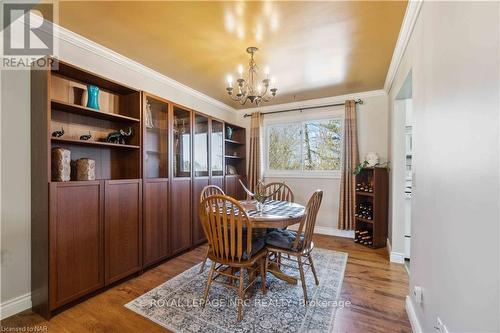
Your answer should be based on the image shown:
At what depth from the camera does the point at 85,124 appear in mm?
2426

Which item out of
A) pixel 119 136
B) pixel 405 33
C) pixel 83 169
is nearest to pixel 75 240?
pixel 83 169

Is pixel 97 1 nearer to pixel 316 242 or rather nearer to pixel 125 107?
pixel 125 107

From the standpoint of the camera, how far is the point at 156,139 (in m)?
3.02

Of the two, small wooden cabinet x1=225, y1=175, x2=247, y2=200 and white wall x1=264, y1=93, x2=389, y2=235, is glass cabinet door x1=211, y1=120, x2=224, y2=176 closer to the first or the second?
small wooden cabinet x1=225, y1=175, x2=247, y2=200

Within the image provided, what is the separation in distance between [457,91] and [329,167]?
3228 mm

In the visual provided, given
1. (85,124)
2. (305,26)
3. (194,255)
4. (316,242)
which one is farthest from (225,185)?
(305,26)

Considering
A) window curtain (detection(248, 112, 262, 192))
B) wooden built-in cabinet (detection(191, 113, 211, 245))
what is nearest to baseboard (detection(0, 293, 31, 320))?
wooden built-in cabinet (detection(191, 113, 211, 245))

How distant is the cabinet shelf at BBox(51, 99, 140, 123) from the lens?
2025 mm

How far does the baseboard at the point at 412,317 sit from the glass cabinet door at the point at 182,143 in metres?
2.81

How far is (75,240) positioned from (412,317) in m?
2.82

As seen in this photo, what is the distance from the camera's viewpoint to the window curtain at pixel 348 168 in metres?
3.87

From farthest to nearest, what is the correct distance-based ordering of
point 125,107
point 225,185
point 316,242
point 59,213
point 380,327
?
point 225,185 < point 316,242 < point 125,107 < point 59,213 < point 380,327

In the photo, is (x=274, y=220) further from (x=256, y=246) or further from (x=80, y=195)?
(x=80, y=195)

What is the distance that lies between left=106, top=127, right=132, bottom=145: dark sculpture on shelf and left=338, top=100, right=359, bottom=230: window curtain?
330cm
